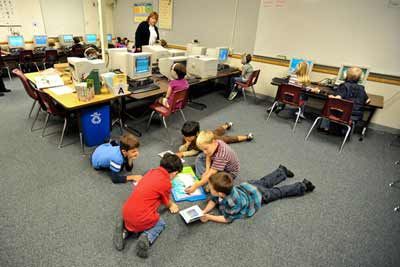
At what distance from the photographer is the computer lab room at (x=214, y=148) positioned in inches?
66.7

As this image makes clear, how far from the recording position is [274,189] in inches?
87.3

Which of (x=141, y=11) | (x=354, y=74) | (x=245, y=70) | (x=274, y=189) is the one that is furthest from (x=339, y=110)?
(x=141, y=11)

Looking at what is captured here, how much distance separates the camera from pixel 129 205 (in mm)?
1620

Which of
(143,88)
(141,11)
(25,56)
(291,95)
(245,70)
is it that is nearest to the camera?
(143,88)

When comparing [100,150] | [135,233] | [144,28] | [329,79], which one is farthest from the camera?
[144,28]

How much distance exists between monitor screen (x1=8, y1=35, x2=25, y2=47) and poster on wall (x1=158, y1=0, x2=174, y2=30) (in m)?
3.43

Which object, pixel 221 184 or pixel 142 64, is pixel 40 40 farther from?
pixel 221 184

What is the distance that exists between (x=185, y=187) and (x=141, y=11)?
610cm

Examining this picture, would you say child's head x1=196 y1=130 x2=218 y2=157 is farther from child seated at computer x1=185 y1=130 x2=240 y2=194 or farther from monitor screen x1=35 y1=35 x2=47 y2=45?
monitor screen x1=35 y1=35 x2=47 y2=45

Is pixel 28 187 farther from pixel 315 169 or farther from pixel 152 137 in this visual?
pixel 315 169

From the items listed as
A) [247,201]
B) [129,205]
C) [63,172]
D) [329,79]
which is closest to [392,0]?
[329,79]

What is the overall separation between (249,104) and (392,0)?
105 inches

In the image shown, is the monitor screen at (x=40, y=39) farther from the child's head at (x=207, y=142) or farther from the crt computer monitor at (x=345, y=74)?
the crt computer monitor at (x=345, y=74)

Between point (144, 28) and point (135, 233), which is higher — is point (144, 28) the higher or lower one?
the higher one
